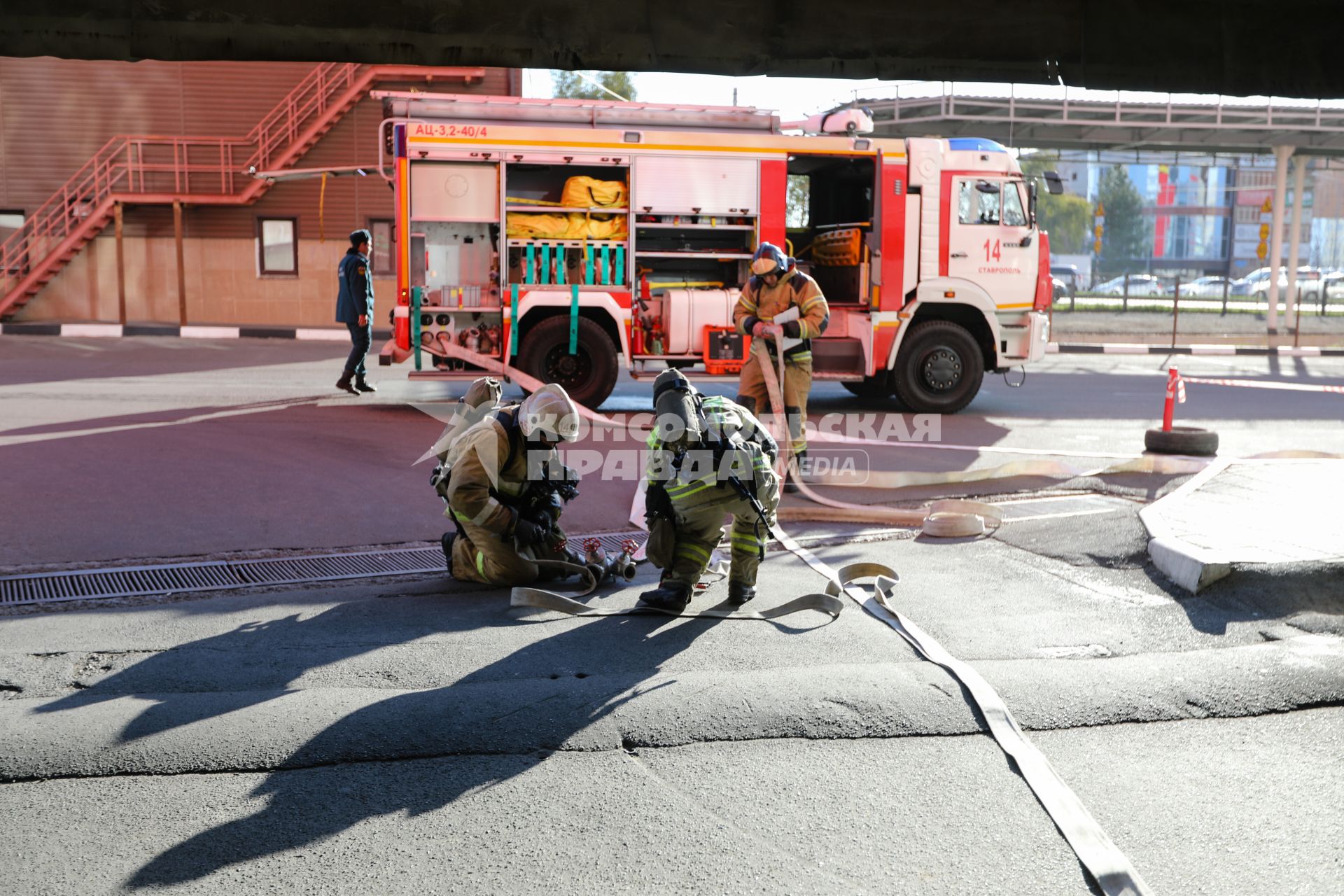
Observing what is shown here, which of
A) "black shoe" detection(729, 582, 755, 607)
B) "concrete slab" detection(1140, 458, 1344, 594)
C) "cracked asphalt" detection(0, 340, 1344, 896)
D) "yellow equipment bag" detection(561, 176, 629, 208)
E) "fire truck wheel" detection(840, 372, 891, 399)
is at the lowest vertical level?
"cracked asphalt" detection(0, 340, 1344, 896)

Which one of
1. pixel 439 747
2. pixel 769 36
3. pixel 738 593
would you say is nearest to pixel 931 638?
pixel 738 593

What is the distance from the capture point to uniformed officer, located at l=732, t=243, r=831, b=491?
9578 millimetres

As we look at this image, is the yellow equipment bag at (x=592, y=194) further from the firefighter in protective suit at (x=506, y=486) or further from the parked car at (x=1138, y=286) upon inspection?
the parked car at (x=1138, y=286)

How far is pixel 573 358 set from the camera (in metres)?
12.8

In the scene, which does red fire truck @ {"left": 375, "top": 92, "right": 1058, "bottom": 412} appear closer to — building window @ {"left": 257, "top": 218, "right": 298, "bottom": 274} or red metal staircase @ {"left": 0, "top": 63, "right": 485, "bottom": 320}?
red metal staircase @ {"left": 0, "top": 63, "right": 485, "bottom": 320}

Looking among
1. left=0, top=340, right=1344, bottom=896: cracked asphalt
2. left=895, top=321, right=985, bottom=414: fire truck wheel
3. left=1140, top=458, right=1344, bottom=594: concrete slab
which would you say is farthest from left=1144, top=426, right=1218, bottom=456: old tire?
left=0, top=340, right=1344, bottom=896: cracked asphalt

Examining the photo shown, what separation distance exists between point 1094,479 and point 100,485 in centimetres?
748

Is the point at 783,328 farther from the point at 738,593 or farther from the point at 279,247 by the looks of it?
the point at 279,247

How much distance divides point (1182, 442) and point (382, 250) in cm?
1797

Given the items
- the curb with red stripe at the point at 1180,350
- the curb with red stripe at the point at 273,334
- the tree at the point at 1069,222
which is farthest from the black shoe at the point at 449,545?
the tree at the point at 1069,222

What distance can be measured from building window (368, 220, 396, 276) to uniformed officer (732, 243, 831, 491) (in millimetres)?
15915

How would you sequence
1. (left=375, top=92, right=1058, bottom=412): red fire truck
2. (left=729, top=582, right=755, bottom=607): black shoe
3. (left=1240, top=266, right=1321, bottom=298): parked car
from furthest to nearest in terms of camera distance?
(left=1240, top=266, right=1321, bottom=298): parked car
(left=375, top=92, right=1058, bottom=412): red fire truck
(left=729, top=582, right=755, bottom=607): black shoe

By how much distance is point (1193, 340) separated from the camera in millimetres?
27156

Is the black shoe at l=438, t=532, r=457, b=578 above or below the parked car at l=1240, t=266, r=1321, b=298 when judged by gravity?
below
